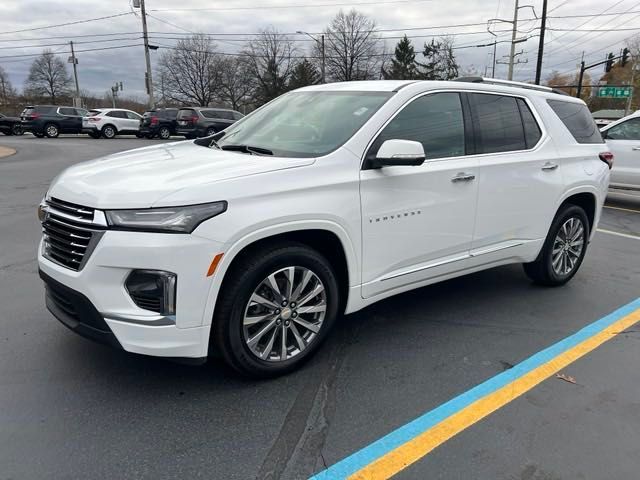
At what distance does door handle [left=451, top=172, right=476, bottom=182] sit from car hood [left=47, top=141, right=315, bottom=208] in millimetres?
1219

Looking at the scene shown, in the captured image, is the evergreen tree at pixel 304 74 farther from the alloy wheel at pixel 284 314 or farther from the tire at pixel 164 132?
the alloy wheel at pixel 284 314

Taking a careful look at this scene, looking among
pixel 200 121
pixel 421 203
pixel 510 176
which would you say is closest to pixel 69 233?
pixel 421 203

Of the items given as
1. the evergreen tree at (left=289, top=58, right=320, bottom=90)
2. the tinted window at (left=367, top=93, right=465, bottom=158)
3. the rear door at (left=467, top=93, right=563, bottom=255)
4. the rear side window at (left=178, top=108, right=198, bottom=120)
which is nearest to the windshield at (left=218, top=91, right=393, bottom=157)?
the tinted window at (left=367, top=93, right=465, bottom=158)

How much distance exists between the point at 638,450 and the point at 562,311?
6.35 feet

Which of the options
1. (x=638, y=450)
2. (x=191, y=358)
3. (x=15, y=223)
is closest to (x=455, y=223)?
(x=638, y=450)

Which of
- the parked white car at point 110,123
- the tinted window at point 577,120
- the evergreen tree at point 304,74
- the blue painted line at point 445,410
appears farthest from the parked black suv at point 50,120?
the evergreen tree at point 304,74

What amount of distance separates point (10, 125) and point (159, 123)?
9.98m

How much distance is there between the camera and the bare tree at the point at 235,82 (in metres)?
68.4

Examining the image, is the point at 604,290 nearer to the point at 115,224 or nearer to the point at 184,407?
the point at 184,407

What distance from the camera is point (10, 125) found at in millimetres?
30656

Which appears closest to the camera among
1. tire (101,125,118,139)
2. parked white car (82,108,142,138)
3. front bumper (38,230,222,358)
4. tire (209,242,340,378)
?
front bumper (38,230,222,358)

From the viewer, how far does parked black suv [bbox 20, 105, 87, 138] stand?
27.5 m

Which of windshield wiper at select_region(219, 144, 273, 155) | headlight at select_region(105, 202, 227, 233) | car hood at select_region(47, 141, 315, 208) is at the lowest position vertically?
headlight at select_region(105, 202, 227, 233)

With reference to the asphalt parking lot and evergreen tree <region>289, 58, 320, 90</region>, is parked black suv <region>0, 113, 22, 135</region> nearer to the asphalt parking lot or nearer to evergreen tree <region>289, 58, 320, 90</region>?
the asphalt parking lot
